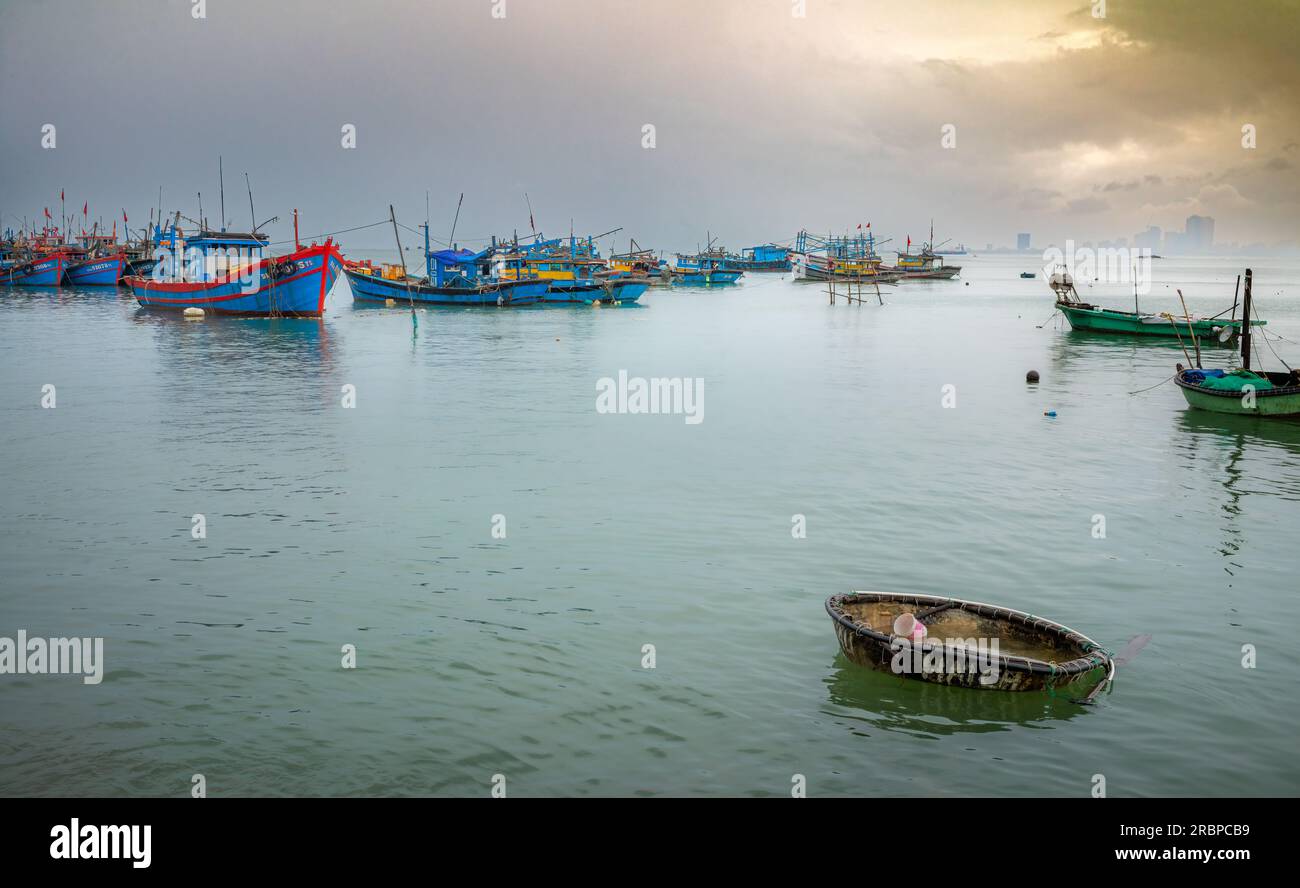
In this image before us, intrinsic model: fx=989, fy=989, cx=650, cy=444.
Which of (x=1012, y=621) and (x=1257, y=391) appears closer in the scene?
(x=1012, y=621)

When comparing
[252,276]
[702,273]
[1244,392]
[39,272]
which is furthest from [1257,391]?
[39,272]

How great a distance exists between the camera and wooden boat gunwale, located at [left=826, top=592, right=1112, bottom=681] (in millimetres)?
9953

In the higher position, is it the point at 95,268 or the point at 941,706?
the point at 95,268

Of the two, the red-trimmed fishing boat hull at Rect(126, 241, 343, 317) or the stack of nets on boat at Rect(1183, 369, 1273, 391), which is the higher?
the red-trimmed fishing boat hull at Rect(126, 241, 343, 317)

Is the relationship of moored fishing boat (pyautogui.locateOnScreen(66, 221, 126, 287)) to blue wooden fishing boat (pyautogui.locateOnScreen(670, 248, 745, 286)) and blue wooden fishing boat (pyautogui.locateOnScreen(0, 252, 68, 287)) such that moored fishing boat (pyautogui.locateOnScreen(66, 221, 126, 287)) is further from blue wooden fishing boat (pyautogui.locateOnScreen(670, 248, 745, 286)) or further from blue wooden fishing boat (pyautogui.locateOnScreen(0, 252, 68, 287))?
blue wooden fishing boat (pyautogui.locateOnScreen(670, 248, 745, 286))

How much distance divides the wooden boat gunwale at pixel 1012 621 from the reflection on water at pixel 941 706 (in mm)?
343

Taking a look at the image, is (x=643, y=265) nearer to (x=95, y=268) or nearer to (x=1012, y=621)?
(x=95, y=268)

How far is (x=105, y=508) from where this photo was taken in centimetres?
1809

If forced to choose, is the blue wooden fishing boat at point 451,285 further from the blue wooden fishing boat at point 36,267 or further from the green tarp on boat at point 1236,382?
the green tarp on boat at point 1236,382

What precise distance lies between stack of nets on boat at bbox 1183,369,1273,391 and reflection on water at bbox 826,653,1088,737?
21853 mm

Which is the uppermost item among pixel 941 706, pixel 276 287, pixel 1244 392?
pixel 276 287

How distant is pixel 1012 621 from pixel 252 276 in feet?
200

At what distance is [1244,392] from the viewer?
27328mm

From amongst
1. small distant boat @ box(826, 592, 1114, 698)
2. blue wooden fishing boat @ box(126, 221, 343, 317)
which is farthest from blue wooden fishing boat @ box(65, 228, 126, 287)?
small distant boat @ box(826, 592, 1114, 698)
